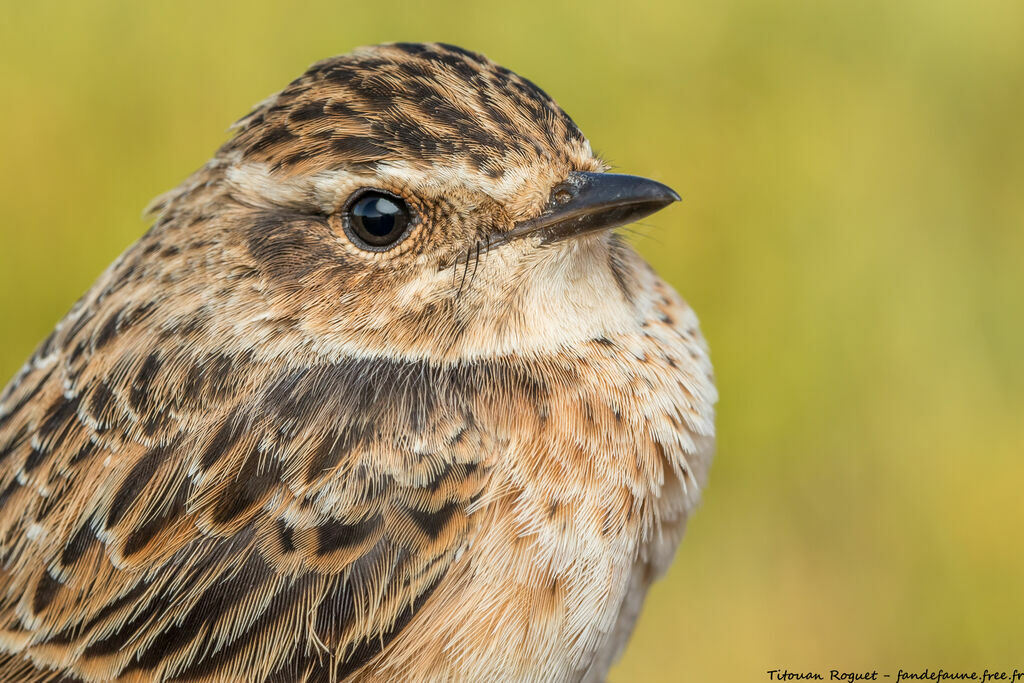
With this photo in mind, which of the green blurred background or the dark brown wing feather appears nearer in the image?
the dark brown wing feather

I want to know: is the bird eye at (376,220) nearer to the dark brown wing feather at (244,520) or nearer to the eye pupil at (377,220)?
the eye pupil at (377,220)

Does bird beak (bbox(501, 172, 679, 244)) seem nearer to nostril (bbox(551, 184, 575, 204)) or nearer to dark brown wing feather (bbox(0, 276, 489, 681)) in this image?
nostril (bbox(551, 184, 575, 204))

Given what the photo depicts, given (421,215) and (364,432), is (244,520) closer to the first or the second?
(364,432)

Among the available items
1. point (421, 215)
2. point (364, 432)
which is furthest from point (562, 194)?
point (364, 432)

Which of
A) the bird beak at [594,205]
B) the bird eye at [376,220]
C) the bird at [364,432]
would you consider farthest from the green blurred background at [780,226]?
the bird eye at [376,220]

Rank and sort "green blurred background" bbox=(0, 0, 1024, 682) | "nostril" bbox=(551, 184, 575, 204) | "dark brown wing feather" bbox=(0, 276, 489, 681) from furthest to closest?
"green blurred background" bbox=(0, 0, 1024, 682)
"nostril" bbox=(551, 184, 575, 204)
"dark brown wing feather" bbox=(0, 276, 489, 681)

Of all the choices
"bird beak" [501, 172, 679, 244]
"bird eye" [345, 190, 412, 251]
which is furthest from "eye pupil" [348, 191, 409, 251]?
"bird beak" [501, 172, 679, 244]

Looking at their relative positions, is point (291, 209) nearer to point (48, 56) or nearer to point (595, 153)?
point (595, 153)

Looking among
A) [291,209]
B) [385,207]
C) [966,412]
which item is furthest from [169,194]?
[966,412]
